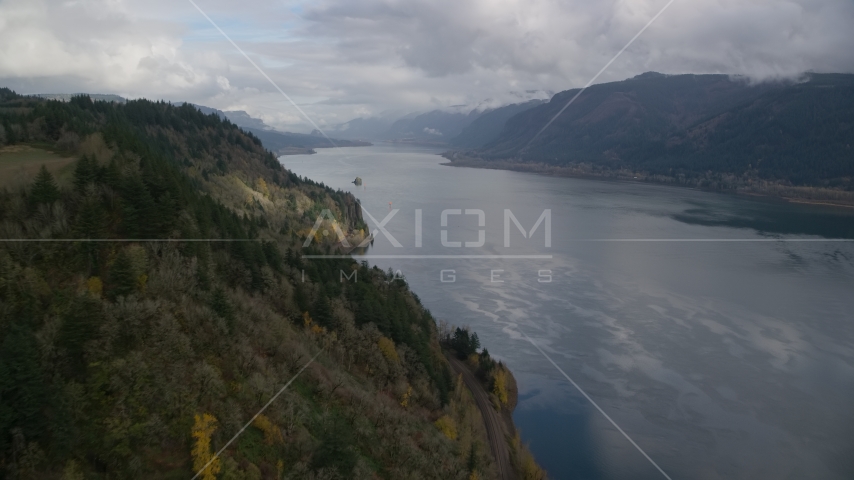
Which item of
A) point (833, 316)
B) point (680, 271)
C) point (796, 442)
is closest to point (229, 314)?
point (796, 442)

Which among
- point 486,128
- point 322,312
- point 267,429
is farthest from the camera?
point 486,128

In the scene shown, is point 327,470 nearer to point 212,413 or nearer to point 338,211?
point 212,413

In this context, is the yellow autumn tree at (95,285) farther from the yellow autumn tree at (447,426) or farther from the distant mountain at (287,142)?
the distant mountain at (287,142)

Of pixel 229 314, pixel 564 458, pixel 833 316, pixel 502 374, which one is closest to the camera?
pixel 229 314

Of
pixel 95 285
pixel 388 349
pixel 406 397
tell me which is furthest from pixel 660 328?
pixel 95 285

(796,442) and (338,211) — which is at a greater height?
(338,211)

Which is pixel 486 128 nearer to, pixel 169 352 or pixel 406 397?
pixel 406 397
